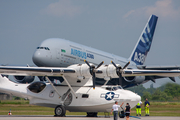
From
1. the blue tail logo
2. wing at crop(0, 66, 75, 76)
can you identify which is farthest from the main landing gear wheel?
the blue tail logo

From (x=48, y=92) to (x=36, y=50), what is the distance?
5.36m

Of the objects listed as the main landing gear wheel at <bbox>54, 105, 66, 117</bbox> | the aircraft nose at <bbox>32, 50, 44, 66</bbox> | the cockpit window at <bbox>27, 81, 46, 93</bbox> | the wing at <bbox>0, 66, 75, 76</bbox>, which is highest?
the aircraft nose at <bbox>32, 50, 44, 66</bbox>

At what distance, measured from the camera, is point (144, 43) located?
42.5 meters

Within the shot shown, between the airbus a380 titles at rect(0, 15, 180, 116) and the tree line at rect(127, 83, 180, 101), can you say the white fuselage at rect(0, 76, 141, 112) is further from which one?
the tree line at rect(127, 83, 180, 101)

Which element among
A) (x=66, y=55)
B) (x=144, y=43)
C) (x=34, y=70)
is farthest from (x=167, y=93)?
(x=34, y=70)

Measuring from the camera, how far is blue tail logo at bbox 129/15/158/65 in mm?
41406

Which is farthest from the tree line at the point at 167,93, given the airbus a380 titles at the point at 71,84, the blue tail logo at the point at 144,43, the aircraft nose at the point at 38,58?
the aircraft nose at the point at 38,58

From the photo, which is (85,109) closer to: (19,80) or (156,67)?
(19,80)

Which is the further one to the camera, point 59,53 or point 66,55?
point 66,55

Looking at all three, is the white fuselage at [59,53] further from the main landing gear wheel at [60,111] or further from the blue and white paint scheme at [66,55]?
the main landing gear wheel at [60,111]

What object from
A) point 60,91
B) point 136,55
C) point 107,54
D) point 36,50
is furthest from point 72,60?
point 136,55

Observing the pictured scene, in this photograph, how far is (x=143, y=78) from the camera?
108ft

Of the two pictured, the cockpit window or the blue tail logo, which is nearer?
the cockpit window

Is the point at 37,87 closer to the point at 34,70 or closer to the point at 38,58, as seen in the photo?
the point at 34,70
